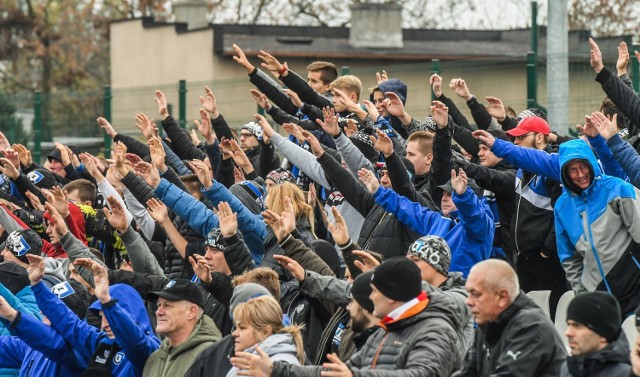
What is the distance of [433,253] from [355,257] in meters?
0.70

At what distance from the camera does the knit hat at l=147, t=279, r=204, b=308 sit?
877 centimetres

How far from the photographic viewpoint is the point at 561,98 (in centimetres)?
1498

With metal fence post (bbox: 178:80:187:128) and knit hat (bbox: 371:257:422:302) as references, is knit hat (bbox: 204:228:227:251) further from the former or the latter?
metal fence post (bbox: 178:80:187:128)

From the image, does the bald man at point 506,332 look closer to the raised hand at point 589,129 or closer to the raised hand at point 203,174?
the raised hand at point 589,129

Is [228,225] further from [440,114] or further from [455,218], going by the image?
[440,114]

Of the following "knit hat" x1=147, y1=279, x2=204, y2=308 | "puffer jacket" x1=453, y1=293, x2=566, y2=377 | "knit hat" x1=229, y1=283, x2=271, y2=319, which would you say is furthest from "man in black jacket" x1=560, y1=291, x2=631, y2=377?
"knit hat" x1=147, y1=279, x2=204, y2=308

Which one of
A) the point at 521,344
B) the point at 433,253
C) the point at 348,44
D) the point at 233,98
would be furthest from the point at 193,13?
Answer: the point at 521,344

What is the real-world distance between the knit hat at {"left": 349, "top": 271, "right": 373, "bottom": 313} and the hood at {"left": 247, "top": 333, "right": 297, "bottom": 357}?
440 millimetres

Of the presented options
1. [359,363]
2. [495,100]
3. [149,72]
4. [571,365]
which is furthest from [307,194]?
[149,72]

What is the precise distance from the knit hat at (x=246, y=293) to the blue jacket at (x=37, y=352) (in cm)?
158

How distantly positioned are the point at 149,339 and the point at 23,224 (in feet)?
12.7

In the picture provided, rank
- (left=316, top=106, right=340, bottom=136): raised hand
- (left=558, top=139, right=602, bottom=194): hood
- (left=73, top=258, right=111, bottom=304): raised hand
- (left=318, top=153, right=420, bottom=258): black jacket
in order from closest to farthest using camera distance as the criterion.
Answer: (left=73, top=258, right=111, bottom=304): raised hand → (left=558, top=139, right=602, bottom=194): hood → (left=318, top=153, right=420, bottom=258): black jacket → (left=316, top=106, right=340, bottom=136): raised hand

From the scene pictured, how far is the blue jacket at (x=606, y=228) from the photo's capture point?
9.27 m

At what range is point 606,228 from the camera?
368 inches
